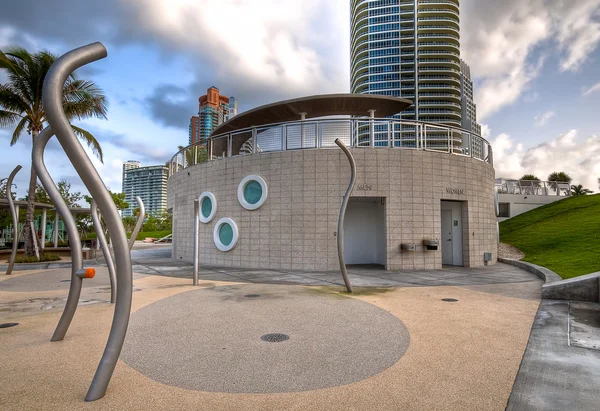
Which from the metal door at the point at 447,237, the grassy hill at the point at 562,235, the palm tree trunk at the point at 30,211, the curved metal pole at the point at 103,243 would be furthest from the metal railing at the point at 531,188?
the palm tree trunk at the point at 30,211

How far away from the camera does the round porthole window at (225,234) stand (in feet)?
45.5

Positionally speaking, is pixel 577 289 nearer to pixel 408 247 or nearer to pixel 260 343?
pixel 408 247

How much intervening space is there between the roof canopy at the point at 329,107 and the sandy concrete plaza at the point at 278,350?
30.9 ft

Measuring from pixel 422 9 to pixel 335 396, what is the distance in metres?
117

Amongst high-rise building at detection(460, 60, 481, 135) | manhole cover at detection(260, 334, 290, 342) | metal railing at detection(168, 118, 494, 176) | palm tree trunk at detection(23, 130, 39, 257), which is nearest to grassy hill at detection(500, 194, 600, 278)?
metal railing at detection(168, 118, 494, 176)

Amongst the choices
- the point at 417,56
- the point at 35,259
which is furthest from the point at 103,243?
the point at 417,56

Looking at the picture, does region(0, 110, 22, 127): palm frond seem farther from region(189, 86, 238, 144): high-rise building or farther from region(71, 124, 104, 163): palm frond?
region(189, 86, 238, 144): high-rise building

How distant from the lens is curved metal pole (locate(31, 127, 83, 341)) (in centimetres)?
487

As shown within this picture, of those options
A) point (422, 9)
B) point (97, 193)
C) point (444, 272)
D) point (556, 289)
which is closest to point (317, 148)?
point (444, 272)

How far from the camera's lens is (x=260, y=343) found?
4.70m

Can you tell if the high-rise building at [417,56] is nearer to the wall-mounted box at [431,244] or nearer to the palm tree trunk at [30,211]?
the wall-mounted box at [431,244]

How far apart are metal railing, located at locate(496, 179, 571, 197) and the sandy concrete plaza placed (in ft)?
81.1

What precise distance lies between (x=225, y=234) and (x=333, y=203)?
4.80 meters

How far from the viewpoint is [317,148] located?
1318 cm
